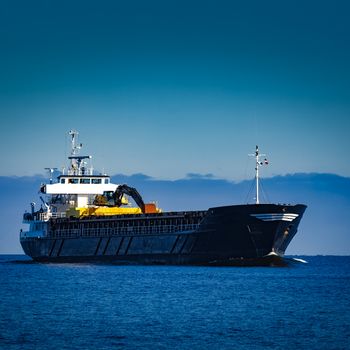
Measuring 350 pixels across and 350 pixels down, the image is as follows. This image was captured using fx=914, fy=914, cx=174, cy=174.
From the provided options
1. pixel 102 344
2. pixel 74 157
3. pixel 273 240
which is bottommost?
pixel 102 344

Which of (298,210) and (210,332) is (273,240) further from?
(210,332)

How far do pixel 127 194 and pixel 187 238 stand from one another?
19.6 m

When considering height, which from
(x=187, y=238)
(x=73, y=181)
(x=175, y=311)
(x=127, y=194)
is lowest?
(x=175, y=311)

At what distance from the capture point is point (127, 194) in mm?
101312

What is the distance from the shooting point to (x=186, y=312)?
48.7 metres

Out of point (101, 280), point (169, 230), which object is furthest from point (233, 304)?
point (169, 230)

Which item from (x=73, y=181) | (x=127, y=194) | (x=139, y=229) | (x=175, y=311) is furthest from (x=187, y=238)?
(x=175, y=311)

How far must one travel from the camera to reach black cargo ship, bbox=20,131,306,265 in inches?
3036

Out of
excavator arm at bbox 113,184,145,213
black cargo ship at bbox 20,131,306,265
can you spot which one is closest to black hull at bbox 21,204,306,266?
black cargo ship at bbox 20,131,306,265

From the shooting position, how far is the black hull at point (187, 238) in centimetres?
7669

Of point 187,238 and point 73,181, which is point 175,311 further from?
point 73,181

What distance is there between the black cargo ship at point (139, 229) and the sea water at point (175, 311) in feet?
11.1

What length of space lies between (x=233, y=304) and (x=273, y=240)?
80.8ft

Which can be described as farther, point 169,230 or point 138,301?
point 169,230
